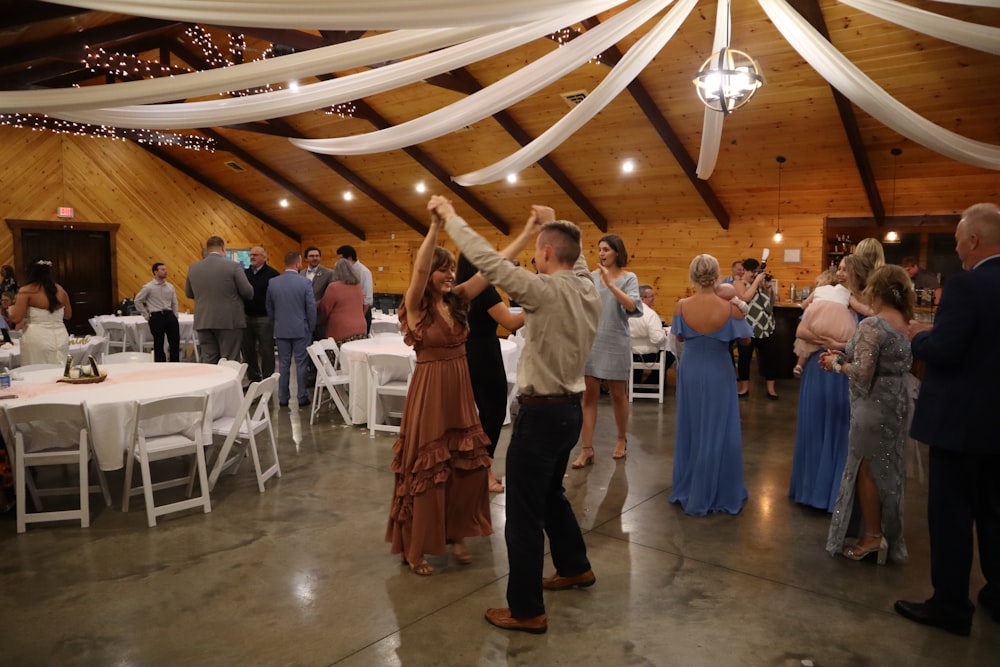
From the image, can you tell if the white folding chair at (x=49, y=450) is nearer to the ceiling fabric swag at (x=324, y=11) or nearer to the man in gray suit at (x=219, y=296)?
the ceiling fabric swag at (x=324, y=11)

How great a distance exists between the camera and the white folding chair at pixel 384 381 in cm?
582

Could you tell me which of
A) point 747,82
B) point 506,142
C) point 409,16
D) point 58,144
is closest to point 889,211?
point 506,142

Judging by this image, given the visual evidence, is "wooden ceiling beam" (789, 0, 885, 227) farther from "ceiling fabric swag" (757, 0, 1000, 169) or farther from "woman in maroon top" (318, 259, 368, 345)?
"woman in maroon top" (318, 259, 368, 345)

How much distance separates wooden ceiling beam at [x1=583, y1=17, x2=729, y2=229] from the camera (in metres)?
8.16

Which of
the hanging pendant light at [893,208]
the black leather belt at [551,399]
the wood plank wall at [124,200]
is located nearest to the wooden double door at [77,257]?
the wood plank wall at [124,200]

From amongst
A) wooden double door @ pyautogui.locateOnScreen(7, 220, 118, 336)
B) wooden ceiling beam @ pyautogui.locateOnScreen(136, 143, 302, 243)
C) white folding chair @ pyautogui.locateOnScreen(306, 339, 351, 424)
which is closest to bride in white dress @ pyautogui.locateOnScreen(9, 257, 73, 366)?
white folding chair @ pyautogui.locateOnScreen(306, 339, 351, 424)

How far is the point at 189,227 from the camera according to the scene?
15648mm

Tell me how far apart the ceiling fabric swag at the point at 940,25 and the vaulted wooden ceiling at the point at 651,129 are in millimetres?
3039

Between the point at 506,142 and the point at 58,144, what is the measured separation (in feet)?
31.1

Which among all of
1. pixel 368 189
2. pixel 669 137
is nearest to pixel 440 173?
pixel 368 189

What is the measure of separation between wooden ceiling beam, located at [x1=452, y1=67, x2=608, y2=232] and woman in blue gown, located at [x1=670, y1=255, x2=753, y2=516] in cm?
615

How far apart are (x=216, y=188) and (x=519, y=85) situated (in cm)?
1354

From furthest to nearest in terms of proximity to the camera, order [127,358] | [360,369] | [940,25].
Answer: [360,369] → [127,358] → [940,25]

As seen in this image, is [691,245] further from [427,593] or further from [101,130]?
[101,130]
